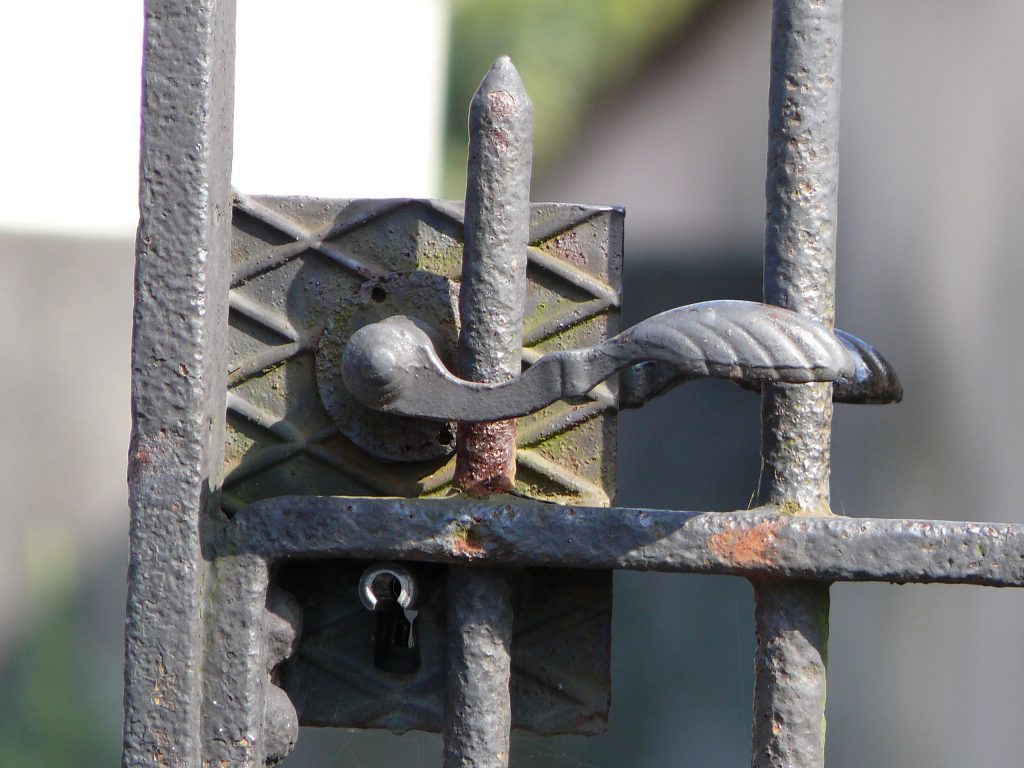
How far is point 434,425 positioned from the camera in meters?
0.59

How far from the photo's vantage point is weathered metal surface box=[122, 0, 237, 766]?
1.76 ft

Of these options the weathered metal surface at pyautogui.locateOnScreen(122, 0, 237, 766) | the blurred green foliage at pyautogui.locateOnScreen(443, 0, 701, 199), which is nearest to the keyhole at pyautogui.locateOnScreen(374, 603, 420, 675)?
the weathered metal surface at pyautogui.locateOnScreen(122, 0, 237, 766)

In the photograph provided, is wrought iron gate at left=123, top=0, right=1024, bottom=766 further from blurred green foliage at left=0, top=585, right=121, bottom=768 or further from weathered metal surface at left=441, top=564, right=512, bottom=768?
blurred green foliage at left=0, top=585, right=121, bottom=768

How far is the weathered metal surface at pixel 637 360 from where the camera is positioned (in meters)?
0.46

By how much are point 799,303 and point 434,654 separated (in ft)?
0.89

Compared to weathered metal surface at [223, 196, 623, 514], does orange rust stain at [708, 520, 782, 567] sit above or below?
below

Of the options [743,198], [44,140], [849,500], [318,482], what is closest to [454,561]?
[318,482]

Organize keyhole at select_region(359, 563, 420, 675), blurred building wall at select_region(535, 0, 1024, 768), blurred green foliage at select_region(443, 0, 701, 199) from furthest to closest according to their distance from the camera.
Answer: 1. blurred green foliage at select_region(443, 0, 701, 199)
2. blurred building wall at select_region(535, 0, 1024, 768)
3. keyhole at select_region(359, 563, 420, 675)

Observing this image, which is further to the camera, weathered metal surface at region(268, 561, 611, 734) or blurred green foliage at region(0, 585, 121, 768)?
blurred green foliage at region(0, 585, 121, 768)

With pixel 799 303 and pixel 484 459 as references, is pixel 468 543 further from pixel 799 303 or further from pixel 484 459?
pixel 799 303

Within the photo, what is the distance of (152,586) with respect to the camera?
0.54m

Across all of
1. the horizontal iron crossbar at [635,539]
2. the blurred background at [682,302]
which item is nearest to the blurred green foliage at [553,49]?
the blurred background at [682,302]

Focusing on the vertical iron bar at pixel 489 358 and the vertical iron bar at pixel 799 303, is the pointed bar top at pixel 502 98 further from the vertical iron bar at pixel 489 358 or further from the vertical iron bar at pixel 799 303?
the vertical iron bar at pixel 799 303

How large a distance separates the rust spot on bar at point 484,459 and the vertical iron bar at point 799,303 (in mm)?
132
